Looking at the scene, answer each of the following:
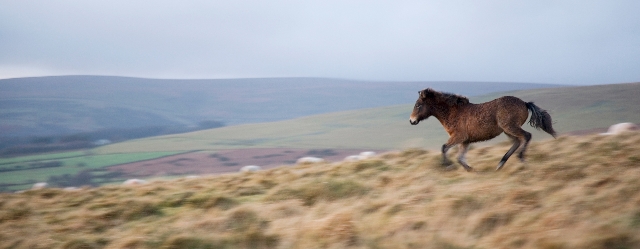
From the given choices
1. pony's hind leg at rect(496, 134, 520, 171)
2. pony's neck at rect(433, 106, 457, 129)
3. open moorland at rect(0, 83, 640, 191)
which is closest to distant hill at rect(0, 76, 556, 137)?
open moorland at rect(0, 83, 640, 191)

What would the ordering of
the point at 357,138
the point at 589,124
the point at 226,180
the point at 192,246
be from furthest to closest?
1. the point at 357,138
2. the point at 589,124
3. the point at 226,180
4. the point at 192,246

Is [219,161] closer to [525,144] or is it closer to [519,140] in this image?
[519,140]

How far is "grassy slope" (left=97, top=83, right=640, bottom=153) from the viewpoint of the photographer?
181ft

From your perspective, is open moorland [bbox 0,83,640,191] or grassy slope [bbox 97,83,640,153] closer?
open moorland [bbox 0,83,640,191]

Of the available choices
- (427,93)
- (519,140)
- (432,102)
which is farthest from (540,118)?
(427,93)

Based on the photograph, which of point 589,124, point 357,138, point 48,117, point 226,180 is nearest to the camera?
point 226,180

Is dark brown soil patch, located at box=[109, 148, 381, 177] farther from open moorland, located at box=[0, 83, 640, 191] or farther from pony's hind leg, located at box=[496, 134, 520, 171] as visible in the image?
pony's hind leg, located at box=[496, 134, 520, 171]

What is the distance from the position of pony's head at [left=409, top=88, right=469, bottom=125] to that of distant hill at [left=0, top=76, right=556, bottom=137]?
115386 mm

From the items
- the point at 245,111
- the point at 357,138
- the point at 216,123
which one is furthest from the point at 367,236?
the point at 245,111

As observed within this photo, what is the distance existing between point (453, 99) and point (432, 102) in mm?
409

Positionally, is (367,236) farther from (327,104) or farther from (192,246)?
(327,104)

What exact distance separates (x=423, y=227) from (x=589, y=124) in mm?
49302

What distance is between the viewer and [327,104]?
561 feet

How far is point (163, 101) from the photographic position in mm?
171500
